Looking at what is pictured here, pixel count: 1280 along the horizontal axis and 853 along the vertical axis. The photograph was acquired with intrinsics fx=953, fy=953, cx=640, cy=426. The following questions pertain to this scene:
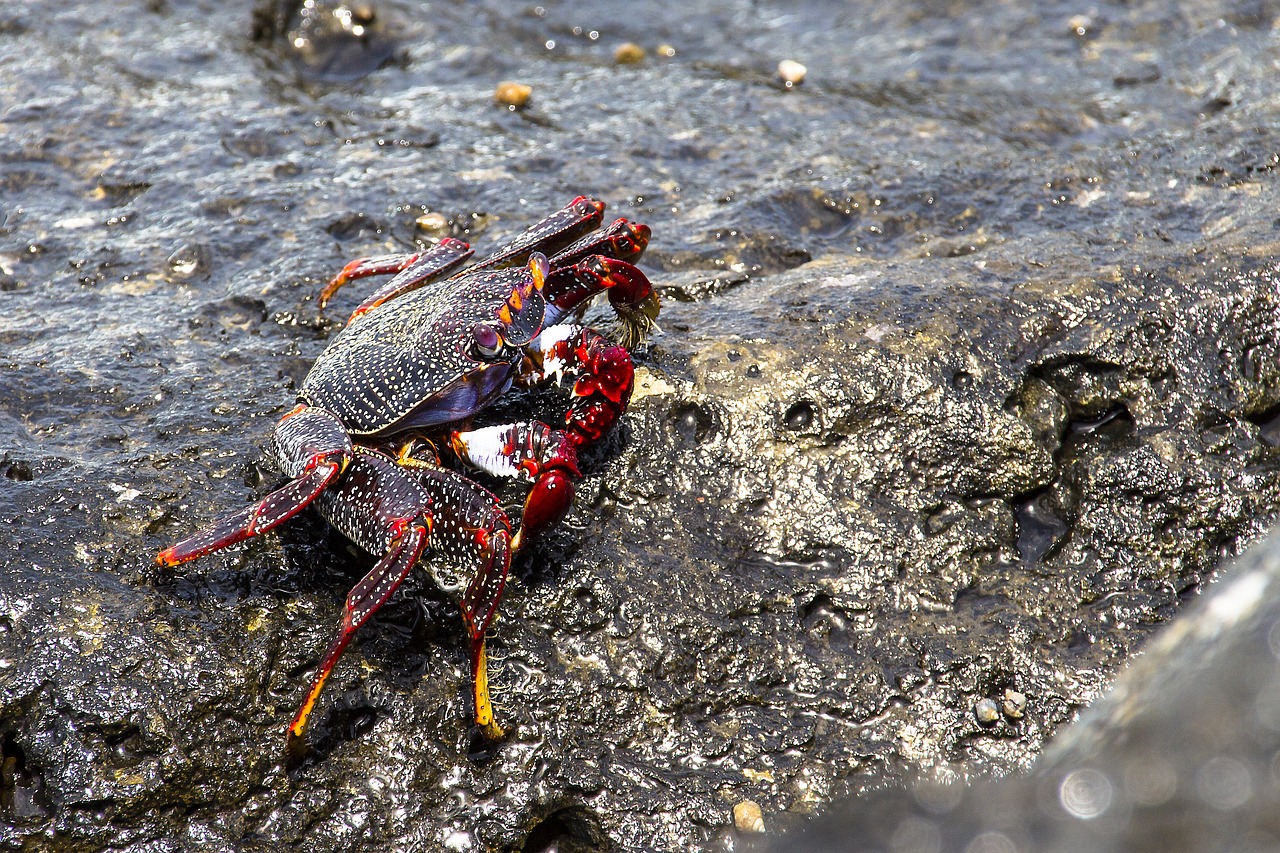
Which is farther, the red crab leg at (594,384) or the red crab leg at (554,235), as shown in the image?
the red crab leg at (554,235)

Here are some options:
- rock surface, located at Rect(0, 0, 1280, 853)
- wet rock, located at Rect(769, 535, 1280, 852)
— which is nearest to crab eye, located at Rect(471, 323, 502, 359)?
rock surface, located at Rect(0, 0, 1280, 853)

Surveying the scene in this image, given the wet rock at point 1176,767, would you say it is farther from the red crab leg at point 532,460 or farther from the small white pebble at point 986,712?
the red crab leg at point 532,460

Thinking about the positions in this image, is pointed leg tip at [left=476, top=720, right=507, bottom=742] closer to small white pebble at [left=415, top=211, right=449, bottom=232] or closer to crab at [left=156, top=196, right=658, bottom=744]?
crab at [left=156, top=196, right=658, bottom=744]

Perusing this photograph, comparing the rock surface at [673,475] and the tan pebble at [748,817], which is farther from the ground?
the rock surface at [673,475]

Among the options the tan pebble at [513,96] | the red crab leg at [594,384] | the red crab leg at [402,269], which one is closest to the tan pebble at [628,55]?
the tan pebble at [513,96]

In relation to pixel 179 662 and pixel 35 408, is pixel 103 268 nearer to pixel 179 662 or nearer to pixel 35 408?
pixel 35 408

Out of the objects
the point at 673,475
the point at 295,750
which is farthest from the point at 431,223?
the point at 295,750

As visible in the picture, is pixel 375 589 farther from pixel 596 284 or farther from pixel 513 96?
pixel 513 96

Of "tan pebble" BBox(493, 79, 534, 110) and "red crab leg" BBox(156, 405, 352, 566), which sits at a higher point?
"tan pebble" BBox(493, 79, 534, 110)
